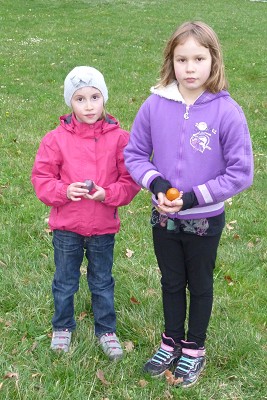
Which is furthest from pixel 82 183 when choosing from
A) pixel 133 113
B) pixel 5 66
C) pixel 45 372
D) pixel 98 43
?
pixel 98 43

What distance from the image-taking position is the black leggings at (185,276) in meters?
3.43

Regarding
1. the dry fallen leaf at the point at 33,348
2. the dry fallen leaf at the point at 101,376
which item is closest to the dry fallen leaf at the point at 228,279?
the dry fallen leaf at the point at 101,376

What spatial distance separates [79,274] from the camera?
12.8 ft

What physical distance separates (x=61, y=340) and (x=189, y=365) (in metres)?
0.89

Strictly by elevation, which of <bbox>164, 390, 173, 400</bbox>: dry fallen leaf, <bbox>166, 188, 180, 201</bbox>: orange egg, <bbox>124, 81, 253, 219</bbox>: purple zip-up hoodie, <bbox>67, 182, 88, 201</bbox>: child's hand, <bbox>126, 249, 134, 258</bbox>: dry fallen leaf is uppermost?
<bbox>124, 81, 253, 219</bbox>: purple zip-up hoodie

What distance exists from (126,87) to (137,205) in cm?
652

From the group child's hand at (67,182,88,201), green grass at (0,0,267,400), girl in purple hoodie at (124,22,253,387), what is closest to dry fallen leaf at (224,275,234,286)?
green grass at (0,0,267,400)

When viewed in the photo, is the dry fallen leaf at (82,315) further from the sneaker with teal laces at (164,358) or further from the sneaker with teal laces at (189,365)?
the sneaker with teal laces at (189,365)

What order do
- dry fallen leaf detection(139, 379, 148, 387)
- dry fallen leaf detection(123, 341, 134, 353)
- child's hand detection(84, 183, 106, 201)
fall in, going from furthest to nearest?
dry fallen leaf detection(123, 341, 134, 353) → dry fallen leaf detection(139, 379, 148, 387) → child's hand detection(84, 183, 106, 201)

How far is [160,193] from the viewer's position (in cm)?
320

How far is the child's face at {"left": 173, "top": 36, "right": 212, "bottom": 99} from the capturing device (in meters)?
3.16

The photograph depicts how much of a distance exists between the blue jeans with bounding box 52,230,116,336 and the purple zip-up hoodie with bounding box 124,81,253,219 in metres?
0.57

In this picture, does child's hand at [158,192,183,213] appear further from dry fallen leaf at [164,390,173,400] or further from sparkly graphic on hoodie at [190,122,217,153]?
dry fallen leaf at [164,390,173,400]

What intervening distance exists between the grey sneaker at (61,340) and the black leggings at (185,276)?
2.27ft
